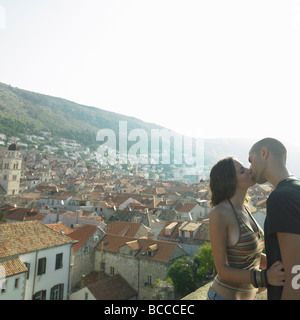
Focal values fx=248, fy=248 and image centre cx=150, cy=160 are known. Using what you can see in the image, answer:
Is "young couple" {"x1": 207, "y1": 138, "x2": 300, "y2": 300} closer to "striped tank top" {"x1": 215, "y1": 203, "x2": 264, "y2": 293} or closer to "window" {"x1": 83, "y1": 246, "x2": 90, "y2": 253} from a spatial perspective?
"striped tank top" {"x1": 215, "y1": 203, "x2": 264, "y2": 293}

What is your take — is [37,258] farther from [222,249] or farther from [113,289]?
[222,249]

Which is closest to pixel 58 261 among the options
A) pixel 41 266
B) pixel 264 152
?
pixel 41 266

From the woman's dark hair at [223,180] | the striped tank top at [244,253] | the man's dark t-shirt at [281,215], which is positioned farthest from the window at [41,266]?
the man's dark t-shirt at [281,215]

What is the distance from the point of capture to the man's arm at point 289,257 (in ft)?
5.93

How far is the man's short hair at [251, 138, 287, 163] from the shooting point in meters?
2.24

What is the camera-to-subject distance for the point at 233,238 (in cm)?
228

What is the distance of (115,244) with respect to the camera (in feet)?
70.6

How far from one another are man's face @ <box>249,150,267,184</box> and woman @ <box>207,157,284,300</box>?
0.60 ft

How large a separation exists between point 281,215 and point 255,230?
773mm

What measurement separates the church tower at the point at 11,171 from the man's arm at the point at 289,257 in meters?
67.1

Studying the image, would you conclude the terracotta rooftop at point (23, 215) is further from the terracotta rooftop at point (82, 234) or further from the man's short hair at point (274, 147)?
the man's short hair at point (274, 147)

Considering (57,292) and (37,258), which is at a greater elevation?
(37,258)

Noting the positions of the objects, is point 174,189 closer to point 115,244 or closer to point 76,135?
point 115,244

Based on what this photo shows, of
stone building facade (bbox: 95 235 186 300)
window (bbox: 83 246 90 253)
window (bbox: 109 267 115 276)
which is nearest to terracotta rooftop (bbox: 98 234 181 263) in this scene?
stone building facade (bbox: 95 235 186 300)
